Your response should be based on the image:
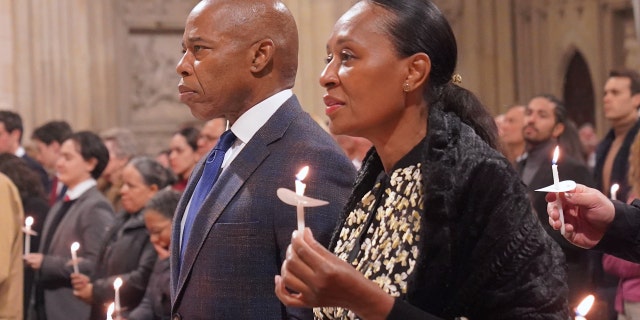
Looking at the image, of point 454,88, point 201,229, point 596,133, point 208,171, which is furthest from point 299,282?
point 596,133

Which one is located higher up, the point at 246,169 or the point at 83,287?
the point at 246,169

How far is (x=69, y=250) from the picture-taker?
6.58 m

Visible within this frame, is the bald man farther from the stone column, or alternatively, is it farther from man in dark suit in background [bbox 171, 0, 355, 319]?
the stone column

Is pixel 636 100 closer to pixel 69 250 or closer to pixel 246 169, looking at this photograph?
pixel 69 250

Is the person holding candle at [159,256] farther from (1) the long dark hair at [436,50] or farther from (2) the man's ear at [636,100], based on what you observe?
(1) the long dark hair at [436,50]

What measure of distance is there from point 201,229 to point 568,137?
15.2 ft

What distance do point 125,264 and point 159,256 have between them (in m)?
0.41

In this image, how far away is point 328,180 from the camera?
312 centimetres

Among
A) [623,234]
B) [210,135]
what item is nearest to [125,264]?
[210,135]

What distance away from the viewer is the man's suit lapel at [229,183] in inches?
122

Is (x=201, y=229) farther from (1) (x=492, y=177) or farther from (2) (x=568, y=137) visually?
(2) (x=568, y=137)

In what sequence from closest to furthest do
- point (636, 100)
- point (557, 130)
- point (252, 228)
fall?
1. point (252, 228)
2. point (636, 100)
3. point (557, 130)

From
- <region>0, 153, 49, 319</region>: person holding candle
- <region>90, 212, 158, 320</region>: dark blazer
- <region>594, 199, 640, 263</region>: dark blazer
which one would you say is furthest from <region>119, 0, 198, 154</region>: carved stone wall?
<region>594, 199, 640, 263</region>: dark blazer

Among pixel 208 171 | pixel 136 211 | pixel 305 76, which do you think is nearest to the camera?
pixel 208 171
